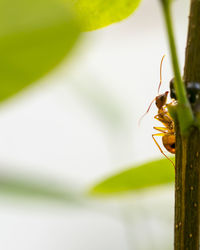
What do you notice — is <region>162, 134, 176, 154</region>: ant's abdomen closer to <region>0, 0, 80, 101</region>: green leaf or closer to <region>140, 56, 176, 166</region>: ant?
<region>140, 56, 176, 166</region>: ant

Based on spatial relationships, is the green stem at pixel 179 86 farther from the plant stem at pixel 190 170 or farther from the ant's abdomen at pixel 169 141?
the ant's abdomen at pixel 169 141

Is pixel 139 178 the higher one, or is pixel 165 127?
pixel 165 127

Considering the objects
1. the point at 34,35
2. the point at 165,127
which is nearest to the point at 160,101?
the point at 165,127

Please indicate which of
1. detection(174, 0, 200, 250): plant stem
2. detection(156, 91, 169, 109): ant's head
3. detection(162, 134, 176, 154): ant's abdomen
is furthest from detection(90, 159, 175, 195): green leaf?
detection(156, 91, 169, 109): ant's head

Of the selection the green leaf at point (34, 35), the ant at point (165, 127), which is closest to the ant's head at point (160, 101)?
the ant at point (165, 127)

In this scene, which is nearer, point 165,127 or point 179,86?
point 179,86

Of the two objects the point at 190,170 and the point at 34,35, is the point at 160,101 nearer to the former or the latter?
the point at 190,170

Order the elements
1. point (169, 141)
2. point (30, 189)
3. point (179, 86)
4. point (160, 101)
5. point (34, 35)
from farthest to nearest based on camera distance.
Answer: point (160, 101) < point (169, 141) < point (30, 189) < point (179, 86) < point (34, 35)
